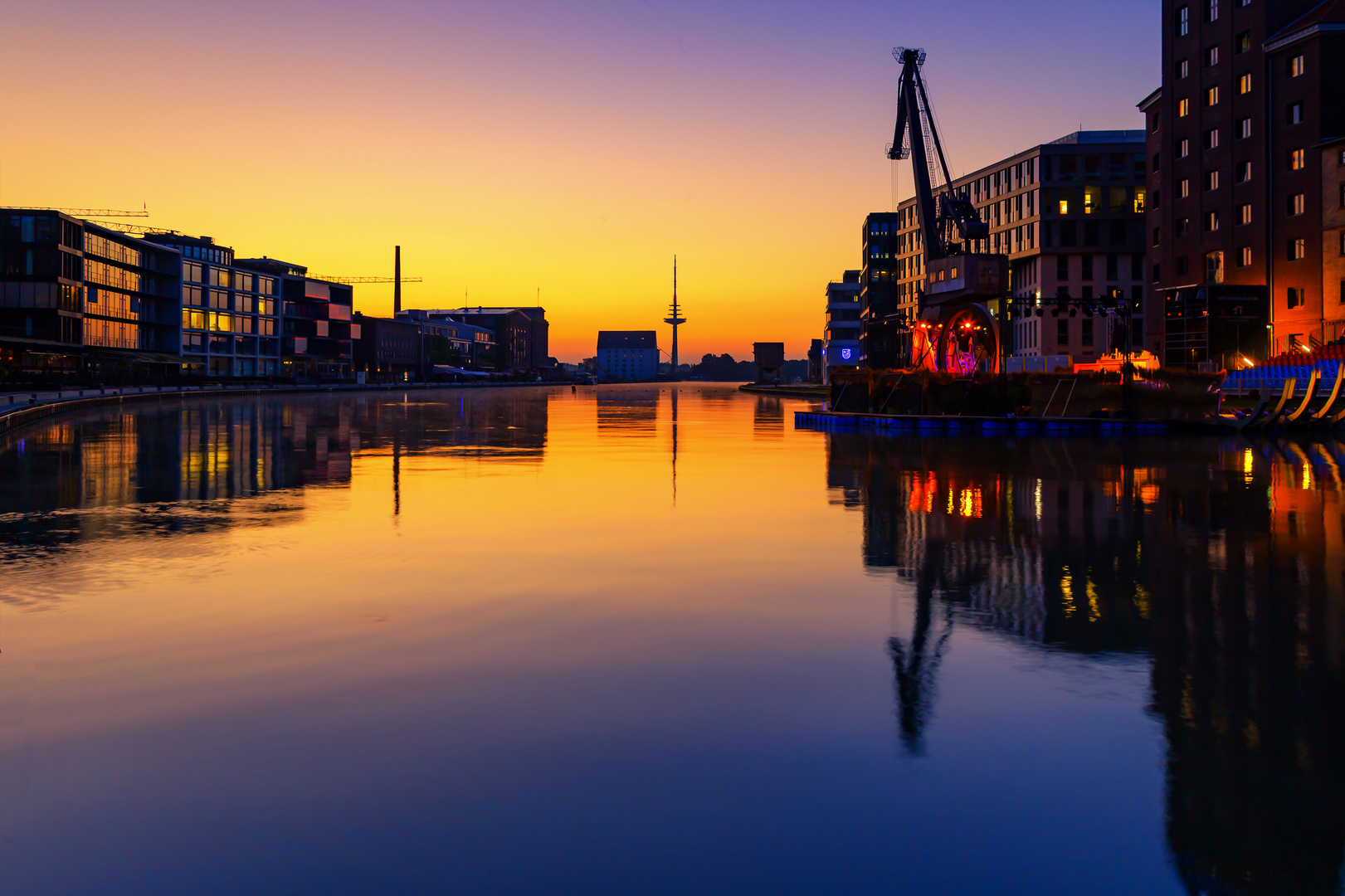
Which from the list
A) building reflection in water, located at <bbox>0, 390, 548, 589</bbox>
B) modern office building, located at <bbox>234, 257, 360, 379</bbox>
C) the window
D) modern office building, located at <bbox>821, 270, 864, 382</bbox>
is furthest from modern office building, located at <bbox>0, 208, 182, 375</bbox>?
modern office building, located at <bbox>821, 270, 864, 382</bbox>

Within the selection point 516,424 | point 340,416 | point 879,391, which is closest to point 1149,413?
point 879,391

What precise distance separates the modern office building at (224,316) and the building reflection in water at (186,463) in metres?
90.3

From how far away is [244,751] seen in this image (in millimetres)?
6488

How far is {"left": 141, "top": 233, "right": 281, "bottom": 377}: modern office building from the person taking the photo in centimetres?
13900

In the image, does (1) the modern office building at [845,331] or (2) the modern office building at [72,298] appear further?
(1) the modern office building at [845,331]

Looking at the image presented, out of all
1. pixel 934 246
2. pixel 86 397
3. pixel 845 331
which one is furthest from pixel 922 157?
pixel 845 331

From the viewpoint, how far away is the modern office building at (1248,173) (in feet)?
222

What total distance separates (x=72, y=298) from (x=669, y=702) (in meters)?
119

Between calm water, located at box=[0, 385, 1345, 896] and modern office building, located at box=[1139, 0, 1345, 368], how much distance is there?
2413 inches

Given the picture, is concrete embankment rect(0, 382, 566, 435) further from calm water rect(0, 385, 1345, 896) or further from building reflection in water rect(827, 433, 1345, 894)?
building reflection in water rect(827, 433, 1345, 894)

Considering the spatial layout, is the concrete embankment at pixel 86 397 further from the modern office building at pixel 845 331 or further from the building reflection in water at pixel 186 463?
the modern office building at pixel 845 331

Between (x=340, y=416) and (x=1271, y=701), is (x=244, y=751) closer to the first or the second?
(x=1271, y=701)

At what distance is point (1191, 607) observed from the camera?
1087cm

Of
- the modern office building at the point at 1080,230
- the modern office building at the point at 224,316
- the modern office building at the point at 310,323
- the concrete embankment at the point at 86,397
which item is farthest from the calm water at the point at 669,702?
the modern office building at the point at 310,323
